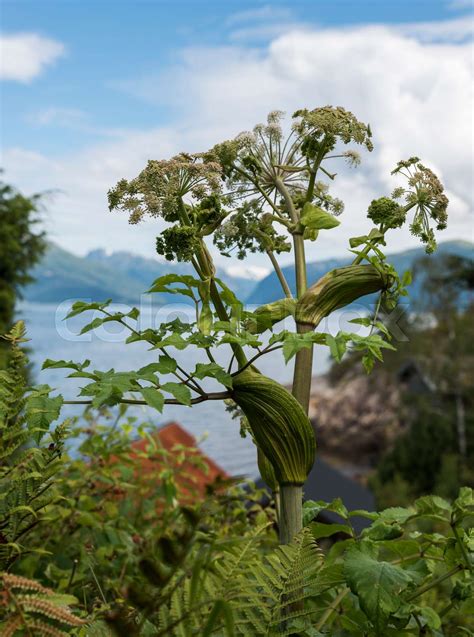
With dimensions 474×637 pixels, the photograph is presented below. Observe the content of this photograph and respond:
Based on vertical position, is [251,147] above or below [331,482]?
above

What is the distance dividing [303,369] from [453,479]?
2336 cm

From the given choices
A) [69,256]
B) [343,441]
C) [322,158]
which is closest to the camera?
[322,158]

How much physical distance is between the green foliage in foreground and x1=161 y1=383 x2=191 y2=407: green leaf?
0.68 ft

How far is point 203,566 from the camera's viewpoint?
67cm

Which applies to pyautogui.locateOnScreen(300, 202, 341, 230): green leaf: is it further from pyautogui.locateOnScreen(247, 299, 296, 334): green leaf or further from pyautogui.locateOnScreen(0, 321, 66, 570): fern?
pyautogui.locateOnScreen(0, 321, 66, 570): fern

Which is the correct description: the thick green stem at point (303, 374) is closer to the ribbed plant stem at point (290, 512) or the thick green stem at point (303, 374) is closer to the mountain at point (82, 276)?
the ribbed plant stem at point (290, 512)

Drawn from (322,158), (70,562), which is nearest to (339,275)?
(322,158)

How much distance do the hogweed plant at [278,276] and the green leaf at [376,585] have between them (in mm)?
243

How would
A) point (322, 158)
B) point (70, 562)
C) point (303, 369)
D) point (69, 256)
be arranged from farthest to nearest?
point (69, 256)
point (70, 562)
point (322, 158)
point (303, 369)

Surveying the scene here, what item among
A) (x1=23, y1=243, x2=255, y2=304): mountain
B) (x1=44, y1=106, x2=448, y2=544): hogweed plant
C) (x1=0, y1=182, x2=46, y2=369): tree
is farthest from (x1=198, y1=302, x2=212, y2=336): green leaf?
(x1=23, y1=243, x2=255, y2=304): mountain

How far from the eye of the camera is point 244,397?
134cm

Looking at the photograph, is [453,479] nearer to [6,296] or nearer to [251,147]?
[6,296]

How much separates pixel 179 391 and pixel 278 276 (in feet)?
1.62

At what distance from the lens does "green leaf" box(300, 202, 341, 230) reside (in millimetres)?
1463
